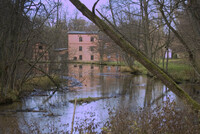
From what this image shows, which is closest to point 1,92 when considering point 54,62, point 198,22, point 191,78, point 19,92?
point 19,92

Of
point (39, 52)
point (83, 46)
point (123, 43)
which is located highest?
point (83, 46)

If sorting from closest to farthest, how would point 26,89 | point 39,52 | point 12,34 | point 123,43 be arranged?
point 123,43, point 12,34, point 26,89, point 39,52

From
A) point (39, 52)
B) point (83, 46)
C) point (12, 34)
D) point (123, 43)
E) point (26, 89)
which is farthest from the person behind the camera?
point (83, 46)

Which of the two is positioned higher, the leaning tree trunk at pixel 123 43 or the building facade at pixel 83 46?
the building facade at pixel 83 46

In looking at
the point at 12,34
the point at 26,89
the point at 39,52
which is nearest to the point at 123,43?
the point at 12,34

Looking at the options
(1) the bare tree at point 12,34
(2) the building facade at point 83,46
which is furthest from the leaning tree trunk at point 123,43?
(2) the building facade at point 83,46

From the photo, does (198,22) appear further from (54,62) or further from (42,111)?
(54,62)

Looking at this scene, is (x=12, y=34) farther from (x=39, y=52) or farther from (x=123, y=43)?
(x=123, y=43)

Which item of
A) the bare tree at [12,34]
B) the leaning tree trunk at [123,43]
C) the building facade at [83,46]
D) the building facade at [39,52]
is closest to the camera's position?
the leaning tree trunk at [123,43]

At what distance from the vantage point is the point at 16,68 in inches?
582

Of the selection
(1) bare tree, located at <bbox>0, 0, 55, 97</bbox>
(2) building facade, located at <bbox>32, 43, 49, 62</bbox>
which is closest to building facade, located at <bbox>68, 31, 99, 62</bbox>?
(2) building facade, located at <bbox>32, 43, 49, 62</bbox>

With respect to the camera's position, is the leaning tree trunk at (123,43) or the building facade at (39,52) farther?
the building facade at (39,52)

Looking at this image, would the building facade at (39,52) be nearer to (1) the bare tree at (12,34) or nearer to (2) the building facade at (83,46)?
(1) the bare tree at (12,34)

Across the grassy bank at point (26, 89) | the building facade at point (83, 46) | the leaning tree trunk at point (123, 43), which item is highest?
the building facade at point (83, 46)
